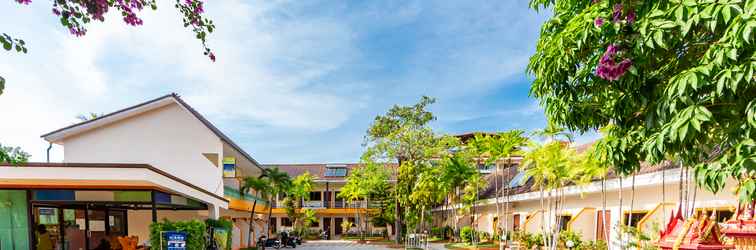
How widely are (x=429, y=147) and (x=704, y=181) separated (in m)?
28.8

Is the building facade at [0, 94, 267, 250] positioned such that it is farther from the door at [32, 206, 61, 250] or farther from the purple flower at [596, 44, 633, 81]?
the purple flower at [596, 44, 633, 81]

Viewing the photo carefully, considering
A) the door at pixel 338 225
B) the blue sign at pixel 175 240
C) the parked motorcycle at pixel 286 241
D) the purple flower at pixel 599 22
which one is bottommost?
the door at pixel 338 225

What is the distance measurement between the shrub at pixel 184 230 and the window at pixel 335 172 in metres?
36.8

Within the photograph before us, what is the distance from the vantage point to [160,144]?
19.3m

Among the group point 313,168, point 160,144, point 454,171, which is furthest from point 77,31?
point 313,168

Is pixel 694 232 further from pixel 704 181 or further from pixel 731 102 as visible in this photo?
pixel 731 102

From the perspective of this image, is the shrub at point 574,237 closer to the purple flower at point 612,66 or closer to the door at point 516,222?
the door at point 516,222

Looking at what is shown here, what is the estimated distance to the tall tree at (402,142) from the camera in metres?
32.3

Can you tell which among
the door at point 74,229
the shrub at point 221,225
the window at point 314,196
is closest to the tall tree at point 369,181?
the window at point 314,196

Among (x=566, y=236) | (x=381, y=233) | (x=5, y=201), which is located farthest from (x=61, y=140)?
(x=381, y=233)

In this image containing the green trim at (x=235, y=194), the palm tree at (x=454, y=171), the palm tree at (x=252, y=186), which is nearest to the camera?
the green trim at (x=235, y=194)

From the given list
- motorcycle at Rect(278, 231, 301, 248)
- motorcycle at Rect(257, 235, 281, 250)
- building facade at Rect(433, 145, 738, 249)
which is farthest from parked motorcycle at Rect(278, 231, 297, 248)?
building facade at Rect(433, 145, 738, 249)

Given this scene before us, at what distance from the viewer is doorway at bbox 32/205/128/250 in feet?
48.9

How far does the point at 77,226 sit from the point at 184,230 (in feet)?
23.7
